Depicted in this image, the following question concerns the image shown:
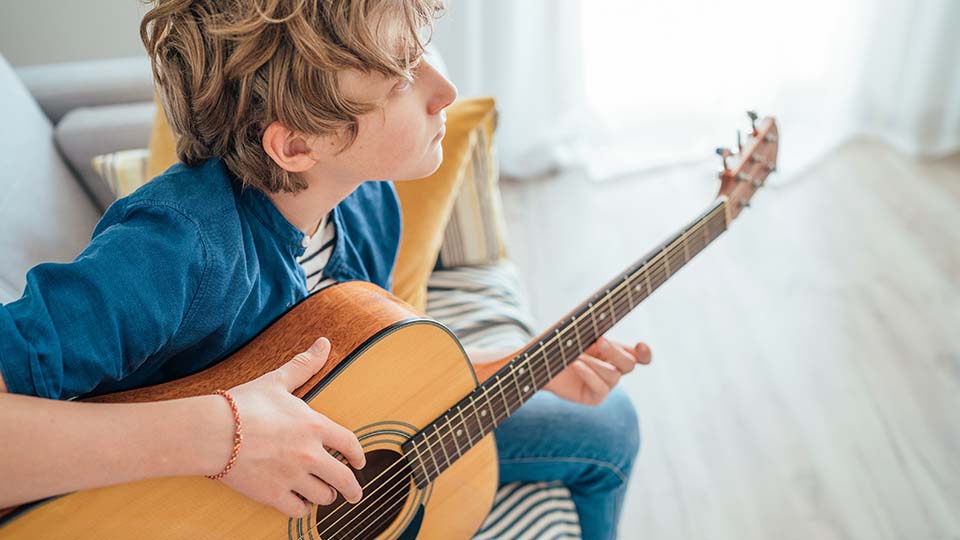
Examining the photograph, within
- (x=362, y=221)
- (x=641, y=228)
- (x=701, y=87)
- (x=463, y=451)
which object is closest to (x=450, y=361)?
(x=463, y=451)

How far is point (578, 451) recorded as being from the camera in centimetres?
117

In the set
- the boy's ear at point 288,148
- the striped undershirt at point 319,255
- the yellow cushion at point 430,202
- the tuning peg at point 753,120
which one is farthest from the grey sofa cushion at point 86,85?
the tuning peg at point 753,120

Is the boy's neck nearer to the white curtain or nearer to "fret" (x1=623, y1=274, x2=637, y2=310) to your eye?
"fret" (x1=623, y1=274, x2=637, y2=310)

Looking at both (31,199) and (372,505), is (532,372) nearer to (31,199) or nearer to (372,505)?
(372,505)

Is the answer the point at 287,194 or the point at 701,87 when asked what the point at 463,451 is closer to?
the point at 287,194

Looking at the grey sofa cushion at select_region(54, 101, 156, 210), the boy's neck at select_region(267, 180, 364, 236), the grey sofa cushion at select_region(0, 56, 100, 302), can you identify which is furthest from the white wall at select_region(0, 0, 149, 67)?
the boy's neck at select_region(267, 180, 364, 236)

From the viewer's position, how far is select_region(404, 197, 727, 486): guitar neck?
37.6 inches

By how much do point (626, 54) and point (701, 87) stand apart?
11.7 inches

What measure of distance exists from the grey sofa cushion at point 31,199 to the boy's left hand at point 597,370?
77cm

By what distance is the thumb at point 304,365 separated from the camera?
83cm

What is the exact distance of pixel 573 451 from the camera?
3.85ft

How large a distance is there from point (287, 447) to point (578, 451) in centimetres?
51

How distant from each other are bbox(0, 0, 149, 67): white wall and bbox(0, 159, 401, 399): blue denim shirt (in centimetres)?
134

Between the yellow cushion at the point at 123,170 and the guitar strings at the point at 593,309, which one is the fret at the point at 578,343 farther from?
the yellow cushion at the point at 123,170
